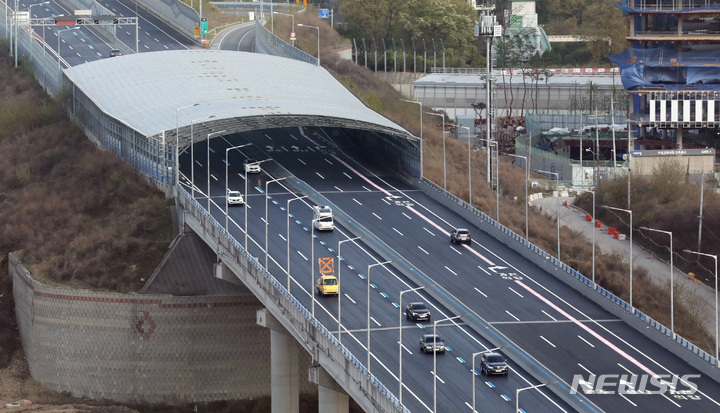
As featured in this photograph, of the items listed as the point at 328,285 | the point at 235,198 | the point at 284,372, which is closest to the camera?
the point at 328,285

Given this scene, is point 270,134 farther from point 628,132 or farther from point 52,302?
point 628,132

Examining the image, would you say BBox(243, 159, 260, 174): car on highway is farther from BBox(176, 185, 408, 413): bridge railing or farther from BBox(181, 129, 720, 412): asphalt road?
BBox(176, 185, 408, 413): bridge railing

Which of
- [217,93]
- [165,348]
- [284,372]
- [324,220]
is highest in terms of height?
[217,93]

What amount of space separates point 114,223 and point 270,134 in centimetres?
2459

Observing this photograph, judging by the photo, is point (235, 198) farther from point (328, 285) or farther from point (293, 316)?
point (293, 316)

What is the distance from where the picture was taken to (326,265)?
111m

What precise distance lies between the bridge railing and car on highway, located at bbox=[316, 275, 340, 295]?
248cm

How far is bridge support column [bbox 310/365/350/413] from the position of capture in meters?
96.5

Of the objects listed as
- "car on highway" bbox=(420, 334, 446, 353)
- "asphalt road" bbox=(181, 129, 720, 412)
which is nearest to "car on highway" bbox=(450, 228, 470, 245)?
"asphalt road" bbox=(181, 129, 720, 412)

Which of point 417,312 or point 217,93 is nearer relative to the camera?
point 417,312

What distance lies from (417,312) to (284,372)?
1381 cm

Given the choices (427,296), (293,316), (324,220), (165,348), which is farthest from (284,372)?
(324,220)

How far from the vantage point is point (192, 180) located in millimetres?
122000

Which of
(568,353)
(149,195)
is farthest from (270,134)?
(568,353)
